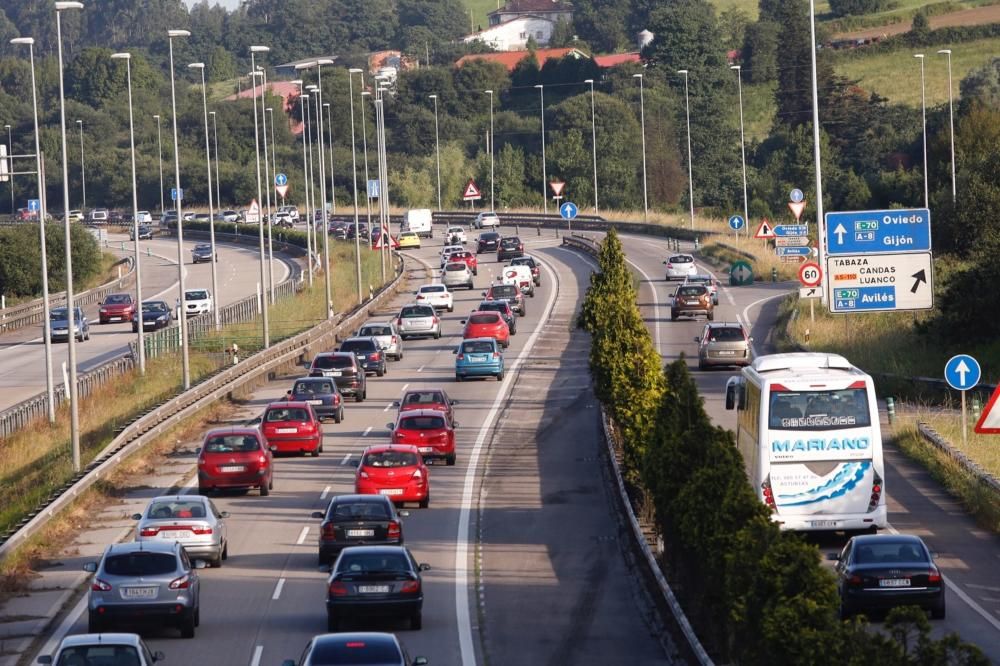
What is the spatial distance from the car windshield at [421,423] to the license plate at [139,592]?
15.7 m

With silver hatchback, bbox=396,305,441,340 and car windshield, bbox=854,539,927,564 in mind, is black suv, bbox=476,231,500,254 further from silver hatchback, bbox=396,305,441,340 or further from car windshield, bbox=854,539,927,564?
car windshield, bbox=854,539,927,564

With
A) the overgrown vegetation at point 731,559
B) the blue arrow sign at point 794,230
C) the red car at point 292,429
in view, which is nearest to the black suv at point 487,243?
the blue arrow sign at point 794,230

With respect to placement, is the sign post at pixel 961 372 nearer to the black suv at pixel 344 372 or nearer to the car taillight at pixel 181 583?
the car taillight at pixel 181 583

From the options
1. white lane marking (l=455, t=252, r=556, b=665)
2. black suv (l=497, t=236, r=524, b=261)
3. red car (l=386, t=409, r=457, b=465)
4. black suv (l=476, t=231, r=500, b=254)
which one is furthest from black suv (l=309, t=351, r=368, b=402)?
black suv (l=476, t=231, r=500, b=254)

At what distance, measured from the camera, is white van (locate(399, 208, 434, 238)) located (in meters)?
113

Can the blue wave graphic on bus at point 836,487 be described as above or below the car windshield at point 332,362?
below

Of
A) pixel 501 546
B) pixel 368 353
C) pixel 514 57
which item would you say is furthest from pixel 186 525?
pixel 514 57

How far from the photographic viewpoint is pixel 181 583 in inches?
903

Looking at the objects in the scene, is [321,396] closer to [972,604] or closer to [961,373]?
[961,373]

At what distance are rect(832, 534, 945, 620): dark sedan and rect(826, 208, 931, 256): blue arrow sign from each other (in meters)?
15.4

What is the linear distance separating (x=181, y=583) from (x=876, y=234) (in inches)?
799

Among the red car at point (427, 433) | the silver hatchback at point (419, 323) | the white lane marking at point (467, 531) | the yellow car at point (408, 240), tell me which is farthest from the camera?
the yellow car at point (408, 240)

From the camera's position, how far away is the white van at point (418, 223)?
113125 millimetres

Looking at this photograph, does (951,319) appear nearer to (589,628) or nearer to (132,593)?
(589,628)
